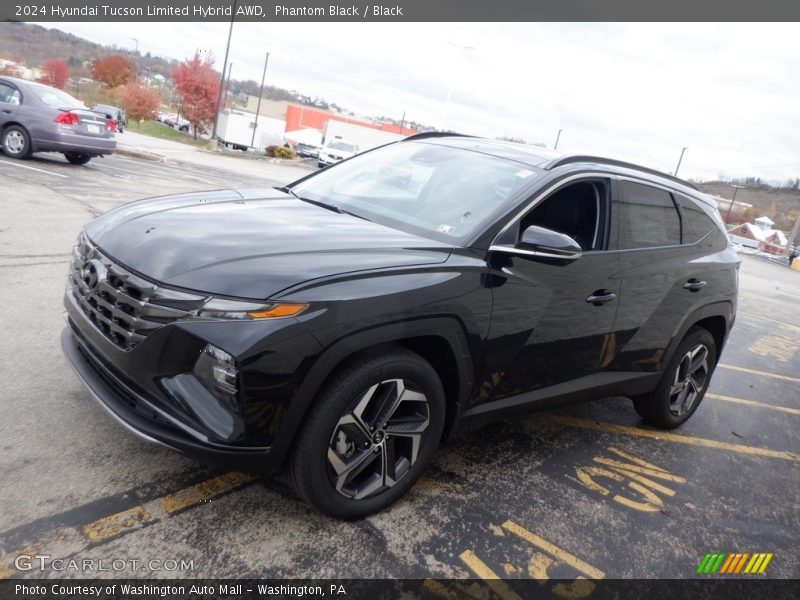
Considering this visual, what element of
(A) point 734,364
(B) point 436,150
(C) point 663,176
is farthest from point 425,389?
(A) point 734,364

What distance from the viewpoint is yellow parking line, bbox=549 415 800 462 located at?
457cm

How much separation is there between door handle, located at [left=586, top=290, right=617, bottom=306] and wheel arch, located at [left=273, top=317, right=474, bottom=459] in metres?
0.97

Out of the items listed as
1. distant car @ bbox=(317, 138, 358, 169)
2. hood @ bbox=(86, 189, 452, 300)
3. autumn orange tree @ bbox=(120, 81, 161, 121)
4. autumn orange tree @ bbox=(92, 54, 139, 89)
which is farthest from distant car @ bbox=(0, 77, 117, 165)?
autumn orange tree @ bbox=(92, 54, 139, 89)

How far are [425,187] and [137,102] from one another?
7175 centimetres

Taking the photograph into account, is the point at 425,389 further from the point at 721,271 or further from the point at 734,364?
the point at 734,364

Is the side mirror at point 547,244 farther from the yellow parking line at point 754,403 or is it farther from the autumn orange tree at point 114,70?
the autumn orange tree at point 114,70

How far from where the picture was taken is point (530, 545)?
2.91 meters

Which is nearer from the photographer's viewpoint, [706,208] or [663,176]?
[663,176]

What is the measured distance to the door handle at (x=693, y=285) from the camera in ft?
13.8

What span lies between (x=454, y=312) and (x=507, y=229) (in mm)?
581

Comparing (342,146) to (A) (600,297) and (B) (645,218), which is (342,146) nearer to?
(B) (645,218)

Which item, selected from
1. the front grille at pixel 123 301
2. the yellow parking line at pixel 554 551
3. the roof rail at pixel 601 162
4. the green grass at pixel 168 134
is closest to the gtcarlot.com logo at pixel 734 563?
the yellow parking line at pixel 554 551

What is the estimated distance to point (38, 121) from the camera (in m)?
11.9

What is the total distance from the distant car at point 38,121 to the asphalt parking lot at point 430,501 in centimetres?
814
